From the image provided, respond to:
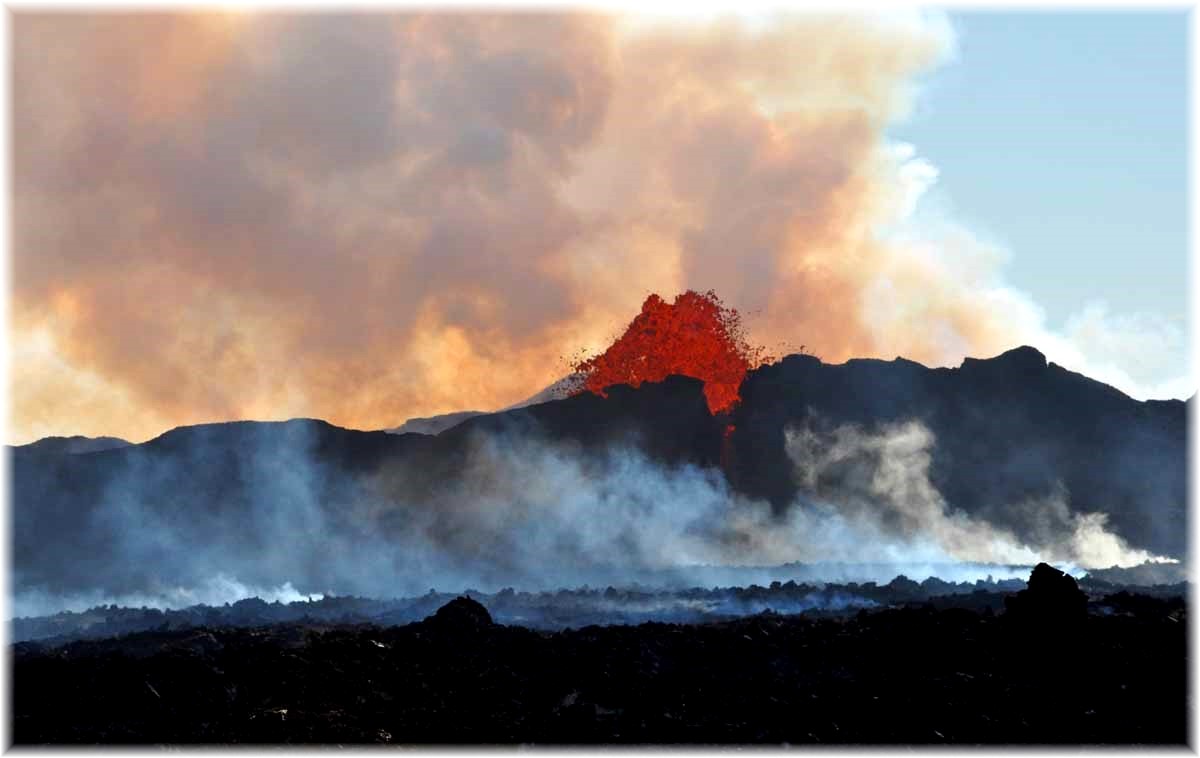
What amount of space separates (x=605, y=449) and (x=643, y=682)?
47.8 metres

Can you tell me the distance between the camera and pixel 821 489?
73688mm

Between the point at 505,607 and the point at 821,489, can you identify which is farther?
the point at 821,489

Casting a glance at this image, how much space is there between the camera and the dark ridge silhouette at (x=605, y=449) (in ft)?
214

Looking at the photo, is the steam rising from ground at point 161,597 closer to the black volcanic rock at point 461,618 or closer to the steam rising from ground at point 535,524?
the steam rising from ground at point 535,524

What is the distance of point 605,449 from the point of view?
72.5 m

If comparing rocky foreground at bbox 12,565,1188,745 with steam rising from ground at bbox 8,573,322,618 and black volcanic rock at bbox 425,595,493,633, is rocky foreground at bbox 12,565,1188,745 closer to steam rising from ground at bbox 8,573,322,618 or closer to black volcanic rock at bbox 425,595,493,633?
black volcanic rock at bbox 425,595,493,633

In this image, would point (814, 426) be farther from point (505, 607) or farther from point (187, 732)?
point (187, 732)

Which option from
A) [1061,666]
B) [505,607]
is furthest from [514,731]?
[505,607]

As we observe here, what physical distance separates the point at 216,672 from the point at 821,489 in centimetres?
5359

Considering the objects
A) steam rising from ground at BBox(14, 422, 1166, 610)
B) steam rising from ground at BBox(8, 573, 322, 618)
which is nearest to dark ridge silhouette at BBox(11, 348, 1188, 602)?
steam rising from ground at BBox(14, 422, 1166, 610)

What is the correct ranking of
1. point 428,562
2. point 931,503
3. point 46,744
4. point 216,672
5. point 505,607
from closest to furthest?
1. point 46,744
2. point 216,672
3. point 505,607
4. point 428,562
5. point 931,503

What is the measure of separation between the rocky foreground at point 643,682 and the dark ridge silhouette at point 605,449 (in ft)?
117

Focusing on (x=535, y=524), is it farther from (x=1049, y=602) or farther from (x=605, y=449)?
(x=1049, y=602)

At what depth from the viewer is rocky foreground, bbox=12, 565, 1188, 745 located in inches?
830
